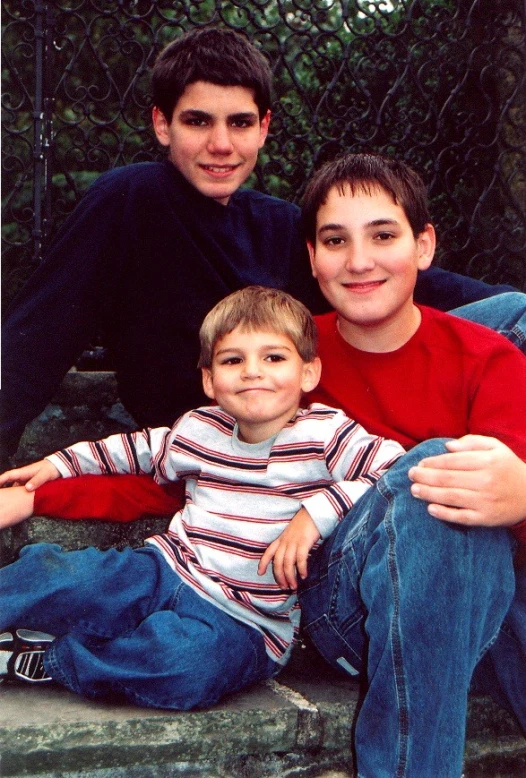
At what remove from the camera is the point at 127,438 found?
203 centimetres

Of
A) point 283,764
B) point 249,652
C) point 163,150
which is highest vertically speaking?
point 163,150

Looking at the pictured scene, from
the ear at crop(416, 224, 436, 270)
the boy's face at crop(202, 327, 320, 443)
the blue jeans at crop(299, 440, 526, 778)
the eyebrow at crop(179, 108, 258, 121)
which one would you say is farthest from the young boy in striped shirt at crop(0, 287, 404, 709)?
the eyebrow at crop(179, 108, 258, 121)

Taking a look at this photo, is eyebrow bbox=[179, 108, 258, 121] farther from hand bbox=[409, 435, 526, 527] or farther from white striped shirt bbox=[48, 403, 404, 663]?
hand bbox=[409, 435, 526, 527]

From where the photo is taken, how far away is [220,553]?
5.91 ft

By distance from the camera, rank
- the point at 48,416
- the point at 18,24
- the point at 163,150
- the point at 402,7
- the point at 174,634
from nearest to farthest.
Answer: the point at 174,634
the point at 48,416
the point at 18,24
the point at 163,150
the point at 402,7

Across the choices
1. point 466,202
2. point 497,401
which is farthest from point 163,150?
point 497,401

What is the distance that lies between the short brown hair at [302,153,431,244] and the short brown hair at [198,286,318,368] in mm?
246

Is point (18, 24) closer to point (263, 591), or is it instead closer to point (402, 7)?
point (402, 7)

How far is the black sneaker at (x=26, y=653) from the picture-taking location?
1.76 metres

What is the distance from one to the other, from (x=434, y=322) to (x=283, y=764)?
1.00 metres

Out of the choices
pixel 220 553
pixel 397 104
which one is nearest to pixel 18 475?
pixel 220 553

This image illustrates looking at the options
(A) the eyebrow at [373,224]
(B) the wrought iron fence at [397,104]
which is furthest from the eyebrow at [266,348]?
(B) the wrought iron fence at [397,104]

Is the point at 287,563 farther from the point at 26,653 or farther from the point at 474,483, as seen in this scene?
the point at 26,653

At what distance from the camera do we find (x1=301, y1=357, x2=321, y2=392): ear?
75.9 inches
